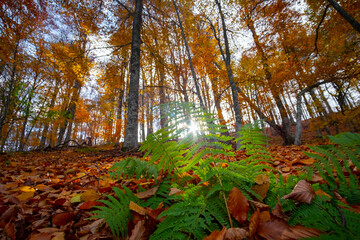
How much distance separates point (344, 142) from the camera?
0.65 metres

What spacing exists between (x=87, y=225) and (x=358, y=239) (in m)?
1.13

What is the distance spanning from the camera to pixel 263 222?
57cm

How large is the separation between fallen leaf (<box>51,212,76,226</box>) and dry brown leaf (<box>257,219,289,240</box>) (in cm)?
107

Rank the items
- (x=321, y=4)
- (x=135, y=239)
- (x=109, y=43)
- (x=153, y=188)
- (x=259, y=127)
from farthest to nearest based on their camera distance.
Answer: (x=109, y=43) → (x=321, y=4) → (x=259, y=127) → (x=153, y=188) → (x=135, y=239)

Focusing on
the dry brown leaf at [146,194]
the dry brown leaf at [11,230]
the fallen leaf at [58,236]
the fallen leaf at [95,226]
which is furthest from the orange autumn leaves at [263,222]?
the dry brown leaf at [11,230]

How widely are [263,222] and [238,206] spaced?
0.33 ft

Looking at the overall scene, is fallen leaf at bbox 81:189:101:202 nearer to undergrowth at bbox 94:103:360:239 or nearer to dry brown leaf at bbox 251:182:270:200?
undergrowth at bbox 94:103:360:239

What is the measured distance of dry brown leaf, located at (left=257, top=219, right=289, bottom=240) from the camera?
493 mm

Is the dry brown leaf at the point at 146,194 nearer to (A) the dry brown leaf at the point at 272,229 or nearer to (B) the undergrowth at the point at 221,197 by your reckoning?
(B) the undergrowth at the point at 221,197

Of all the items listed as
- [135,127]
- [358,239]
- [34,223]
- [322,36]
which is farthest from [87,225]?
[322,36]

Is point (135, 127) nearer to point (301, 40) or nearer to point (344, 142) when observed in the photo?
point (344, 142)

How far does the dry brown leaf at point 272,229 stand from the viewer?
49 centimetres

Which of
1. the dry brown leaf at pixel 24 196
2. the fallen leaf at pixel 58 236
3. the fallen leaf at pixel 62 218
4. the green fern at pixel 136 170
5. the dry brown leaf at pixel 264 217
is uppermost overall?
the green fern at pixel 136 170

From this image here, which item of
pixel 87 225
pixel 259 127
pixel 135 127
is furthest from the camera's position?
pixel 135 127
